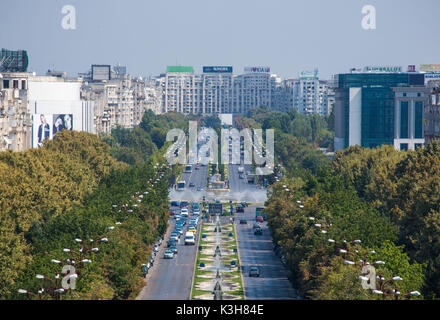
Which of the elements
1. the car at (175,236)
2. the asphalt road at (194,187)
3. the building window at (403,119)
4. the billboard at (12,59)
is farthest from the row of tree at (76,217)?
the building window at (403,119)

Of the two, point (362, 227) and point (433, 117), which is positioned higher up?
point (433, 117)

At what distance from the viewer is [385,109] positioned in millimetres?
140750

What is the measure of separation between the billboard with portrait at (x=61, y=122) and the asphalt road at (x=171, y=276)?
50457 millimetres

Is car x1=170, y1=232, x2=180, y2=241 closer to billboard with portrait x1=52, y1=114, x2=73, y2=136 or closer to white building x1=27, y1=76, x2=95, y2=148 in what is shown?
white building x1=27, y1=76, x2=95, y2=148

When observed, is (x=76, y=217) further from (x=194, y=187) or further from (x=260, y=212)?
(x=194, y=187)

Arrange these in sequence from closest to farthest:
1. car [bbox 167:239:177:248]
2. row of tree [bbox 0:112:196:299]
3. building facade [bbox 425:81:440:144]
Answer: row of tree [bbox 0:112:196:299] → car [bbox 167:239:177:248] → building facade [bbox 425:81:440:144]

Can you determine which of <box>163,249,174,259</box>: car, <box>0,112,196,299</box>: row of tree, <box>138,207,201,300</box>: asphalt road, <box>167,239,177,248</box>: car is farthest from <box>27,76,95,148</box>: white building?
<box>163,249,174,259</box>: car

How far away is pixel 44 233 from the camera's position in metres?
59.6

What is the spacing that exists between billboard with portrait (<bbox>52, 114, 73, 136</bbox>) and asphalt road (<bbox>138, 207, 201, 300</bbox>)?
50457mm

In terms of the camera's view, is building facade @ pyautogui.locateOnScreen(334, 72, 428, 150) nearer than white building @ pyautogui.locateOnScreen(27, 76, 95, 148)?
No

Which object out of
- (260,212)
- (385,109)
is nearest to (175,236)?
(260,212)

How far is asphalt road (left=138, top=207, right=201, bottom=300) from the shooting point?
57.5 m

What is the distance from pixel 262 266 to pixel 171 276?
27.6 ft
